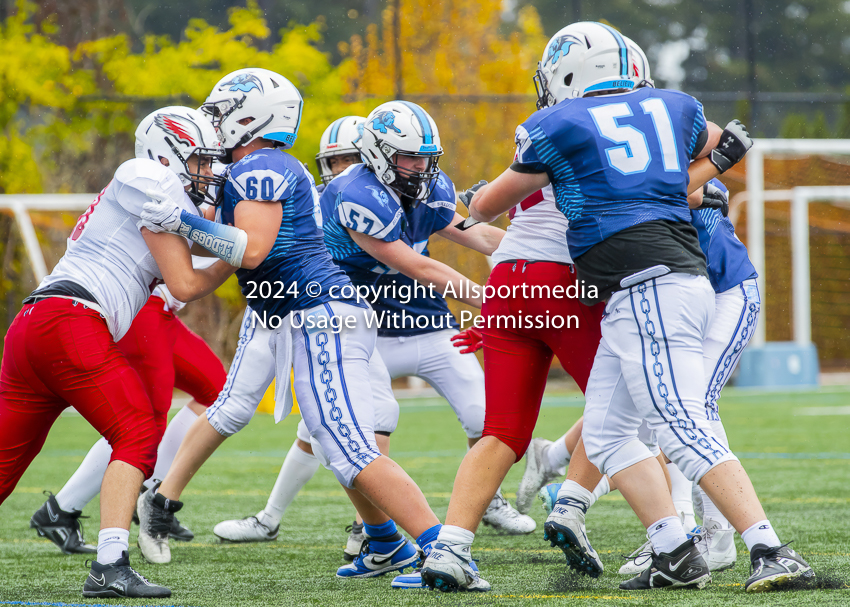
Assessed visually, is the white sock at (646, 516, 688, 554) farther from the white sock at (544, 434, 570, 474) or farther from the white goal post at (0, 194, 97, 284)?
the white goal post at (0, 194, 97, 284)

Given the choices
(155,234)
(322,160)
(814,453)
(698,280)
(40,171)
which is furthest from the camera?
Answer: (40,171)

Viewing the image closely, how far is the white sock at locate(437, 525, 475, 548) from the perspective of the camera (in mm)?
3236

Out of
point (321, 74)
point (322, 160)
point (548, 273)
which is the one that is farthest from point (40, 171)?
point (548, 273)

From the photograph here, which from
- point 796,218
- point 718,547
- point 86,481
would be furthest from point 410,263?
point 796,218

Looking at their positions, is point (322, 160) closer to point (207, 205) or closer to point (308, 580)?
point (207, 205)

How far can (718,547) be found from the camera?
12.0ft

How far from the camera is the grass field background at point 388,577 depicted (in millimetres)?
3238

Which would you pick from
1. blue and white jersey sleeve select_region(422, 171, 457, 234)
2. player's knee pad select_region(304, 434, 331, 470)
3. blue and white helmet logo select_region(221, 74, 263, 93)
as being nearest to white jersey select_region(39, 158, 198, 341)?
blue and white helmet logo select_region(221, 74, 263, 93)

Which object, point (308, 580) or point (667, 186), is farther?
point (308, 580)

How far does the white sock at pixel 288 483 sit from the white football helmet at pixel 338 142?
1387mm

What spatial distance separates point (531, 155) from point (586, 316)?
2.03ft

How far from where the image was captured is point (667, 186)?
10.3ft

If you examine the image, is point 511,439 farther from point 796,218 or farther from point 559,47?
point 796,218

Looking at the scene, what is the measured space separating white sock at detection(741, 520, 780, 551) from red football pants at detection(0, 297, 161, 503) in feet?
6.15
